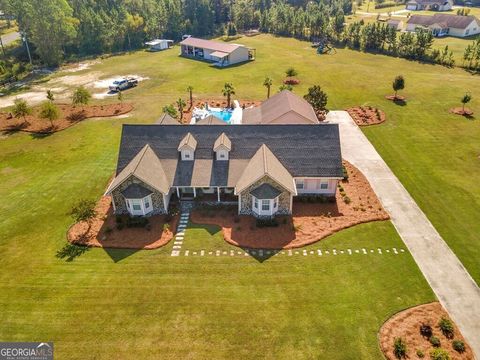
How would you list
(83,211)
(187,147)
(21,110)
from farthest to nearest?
(21,110), (187,147), (83,211)

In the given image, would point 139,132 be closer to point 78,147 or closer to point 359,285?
point 78,147

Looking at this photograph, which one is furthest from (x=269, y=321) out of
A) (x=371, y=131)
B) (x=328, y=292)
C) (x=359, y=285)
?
(x=371, y=131)

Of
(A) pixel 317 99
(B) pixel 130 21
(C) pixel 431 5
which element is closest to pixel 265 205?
(A) pixel 317 99

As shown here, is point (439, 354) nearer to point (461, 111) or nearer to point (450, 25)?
point (461, 111)

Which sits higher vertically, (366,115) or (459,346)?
(366,115)

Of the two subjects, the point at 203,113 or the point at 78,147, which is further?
the point at 203,113

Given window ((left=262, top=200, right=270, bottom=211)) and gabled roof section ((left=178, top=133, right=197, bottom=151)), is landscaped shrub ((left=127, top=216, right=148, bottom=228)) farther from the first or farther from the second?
window ((left=262, top=200, right=270, bottom=211))
